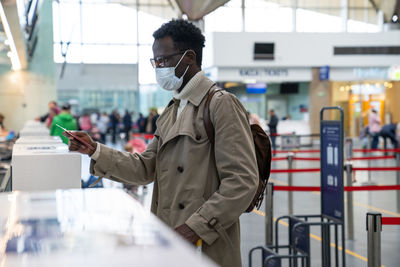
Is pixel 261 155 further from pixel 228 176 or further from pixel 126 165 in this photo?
pixel 126 165

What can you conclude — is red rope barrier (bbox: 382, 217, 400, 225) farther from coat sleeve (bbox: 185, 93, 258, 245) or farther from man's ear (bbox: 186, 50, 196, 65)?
man's ear (bbox: 186, 50, 196, 65)

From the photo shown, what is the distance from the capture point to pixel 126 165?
8.80ft

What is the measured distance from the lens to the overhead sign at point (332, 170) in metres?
5.57

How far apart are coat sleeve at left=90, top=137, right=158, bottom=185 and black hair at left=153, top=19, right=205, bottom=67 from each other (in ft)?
1.70

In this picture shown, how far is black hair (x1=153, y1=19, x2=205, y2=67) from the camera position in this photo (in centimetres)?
251

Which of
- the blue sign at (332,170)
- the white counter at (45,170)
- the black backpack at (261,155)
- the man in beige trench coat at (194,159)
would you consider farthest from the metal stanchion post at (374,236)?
the white counter at (45,170)

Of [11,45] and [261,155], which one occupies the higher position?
[11,45]

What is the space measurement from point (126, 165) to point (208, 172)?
0.45 m

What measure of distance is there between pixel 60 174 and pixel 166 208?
3.63 feet

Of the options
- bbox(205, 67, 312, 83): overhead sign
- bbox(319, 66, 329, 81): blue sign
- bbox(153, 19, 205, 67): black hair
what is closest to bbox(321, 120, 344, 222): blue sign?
bbox(153, 19, 205, 67): black hair

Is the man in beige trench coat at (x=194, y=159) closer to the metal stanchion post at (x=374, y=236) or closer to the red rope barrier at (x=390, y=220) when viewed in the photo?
the metal stanchion post at (x=374, y=236)

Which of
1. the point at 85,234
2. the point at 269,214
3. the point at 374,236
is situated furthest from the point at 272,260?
the point at 85,234

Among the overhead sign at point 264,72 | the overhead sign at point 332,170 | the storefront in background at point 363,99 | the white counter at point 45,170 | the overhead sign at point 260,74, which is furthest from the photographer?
the storefront in background at point 363,99

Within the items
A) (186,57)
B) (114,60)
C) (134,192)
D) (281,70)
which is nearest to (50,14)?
(114,60)
